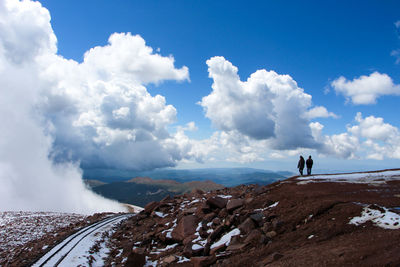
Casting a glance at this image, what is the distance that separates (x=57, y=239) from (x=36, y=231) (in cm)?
651

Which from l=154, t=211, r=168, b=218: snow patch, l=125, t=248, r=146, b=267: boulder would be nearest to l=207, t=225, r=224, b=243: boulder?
l=125, t=248, r=146, b=267: boulder

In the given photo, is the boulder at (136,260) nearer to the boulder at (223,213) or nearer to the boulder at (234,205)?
the boulder at (223,213)

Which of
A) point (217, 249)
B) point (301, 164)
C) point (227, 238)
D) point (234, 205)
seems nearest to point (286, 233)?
point (227, 238)

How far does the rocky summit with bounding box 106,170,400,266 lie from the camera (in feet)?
32.8

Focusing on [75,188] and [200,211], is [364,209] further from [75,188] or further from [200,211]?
[75,188]

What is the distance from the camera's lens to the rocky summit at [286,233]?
10.0 meters

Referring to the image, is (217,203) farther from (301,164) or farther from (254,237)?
(301,164)

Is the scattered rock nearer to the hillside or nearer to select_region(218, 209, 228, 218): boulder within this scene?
the hillside

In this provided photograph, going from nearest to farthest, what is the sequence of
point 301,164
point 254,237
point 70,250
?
1. point 254,237
2. point 70,250
3. point 301,164

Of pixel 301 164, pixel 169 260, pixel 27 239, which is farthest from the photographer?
pixel 301 164

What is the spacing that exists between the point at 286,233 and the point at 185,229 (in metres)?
8.66

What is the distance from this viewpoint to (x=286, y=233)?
46.1 feet

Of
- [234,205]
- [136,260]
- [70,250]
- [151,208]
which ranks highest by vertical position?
[234,205]

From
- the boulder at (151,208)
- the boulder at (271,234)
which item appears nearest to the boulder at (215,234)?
the boulder at (271,234)
